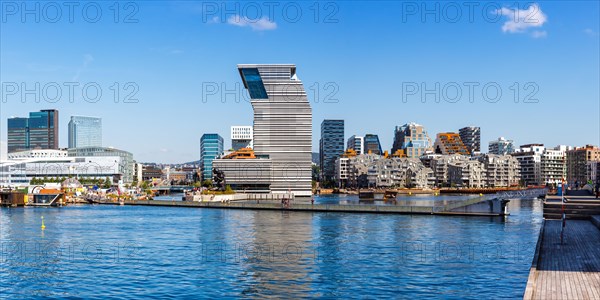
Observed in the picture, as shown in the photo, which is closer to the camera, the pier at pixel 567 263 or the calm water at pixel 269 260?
the pier at pixel 567 263

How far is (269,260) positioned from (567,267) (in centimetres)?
2348

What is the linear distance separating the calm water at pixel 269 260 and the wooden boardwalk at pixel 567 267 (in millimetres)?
1984

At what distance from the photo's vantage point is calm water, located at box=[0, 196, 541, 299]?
40594mm

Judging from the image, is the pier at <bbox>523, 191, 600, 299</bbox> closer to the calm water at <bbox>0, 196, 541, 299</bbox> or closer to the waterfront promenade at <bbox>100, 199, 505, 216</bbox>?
the calm water at <bbox>0, 196, 541, 299</bbox>

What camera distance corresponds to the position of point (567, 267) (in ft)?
135

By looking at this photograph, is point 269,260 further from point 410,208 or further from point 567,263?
point 410,208

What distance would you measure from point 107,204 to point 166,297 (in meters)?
136

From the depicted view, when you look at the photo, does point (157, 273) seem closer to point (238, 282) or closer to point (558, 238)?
point (238, 282)

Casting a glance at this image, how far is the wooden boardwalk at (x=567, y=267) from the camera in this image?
3272 centimetres
